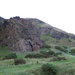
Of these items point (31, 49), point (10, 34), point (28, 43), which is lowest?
point (31, 49)

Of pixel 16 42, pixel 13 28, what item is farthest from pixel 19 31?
pixel 16 42

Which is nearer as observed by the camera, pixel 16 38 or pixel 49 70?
pixel 49 70

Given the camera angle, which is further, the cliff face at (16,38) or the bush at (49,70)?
the cliff face at (16,38)

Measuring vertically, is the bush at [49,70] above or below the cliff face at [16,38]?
below

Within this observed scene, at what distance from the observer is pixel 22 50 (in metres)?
35.5

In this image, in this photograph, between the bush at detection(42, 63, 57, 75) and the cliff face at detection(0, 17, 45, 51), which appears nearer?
the bush at detection(42, 63, 57, 75)

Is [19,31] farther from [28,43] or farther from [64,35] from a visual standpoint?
[64,35]

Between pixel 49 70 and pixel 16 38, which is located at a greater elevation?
pixel 16 38

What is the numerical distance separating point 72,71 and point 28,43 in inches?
1173

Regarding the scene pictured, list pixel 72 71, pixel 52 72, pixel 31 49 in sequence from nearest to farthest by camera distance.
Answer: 1. pixel 72 71
2. pixel 52 72
3. pixel 31 49

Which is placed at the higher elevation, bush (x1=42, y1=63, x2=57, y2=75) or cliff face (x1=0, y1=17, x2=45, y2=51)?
cliff face (x1=0, y1=17, x2=45, y2=51)

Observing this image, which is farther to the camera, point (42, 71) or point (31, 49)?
point (31, 49)

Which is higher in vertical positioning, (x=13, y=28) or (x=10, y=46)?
(x=13, y=28)

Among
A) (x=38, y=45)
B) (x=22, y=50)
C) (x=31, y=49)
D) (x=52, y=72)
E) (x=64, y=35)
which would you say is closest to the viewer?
(x=52, y=72)
